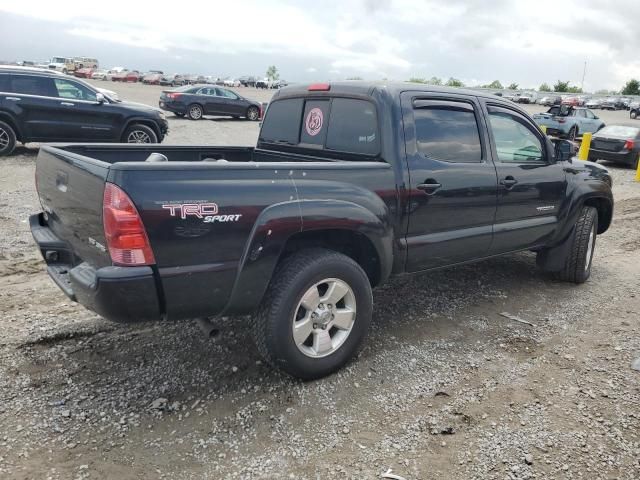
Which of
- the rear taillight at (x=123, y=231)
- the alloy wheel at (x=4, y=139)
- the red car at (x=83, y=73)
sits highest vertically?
the red car at (x=83, y=73)

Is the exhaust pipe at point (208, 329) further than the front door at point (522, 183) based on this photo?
No

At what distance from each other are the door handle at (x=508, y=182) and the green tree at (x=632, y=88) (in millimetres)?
86356

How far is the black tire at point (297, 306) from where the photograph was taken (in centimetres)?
315

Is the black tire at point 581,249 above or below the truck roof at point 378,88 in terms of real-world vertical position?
below

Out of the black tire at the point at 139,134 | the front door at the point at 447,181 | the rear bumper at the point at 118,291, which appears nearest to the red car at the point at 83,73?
the black tire at the point at 139,134

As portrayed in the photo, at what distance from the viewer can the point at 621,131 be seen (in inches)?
630

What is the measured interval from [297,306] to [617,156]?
1517 cm

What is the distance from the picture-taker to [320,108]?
13.9 ft

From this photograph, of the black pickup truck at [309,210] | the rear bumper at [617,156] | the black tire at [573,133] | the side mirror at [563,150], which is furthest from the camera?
the black tire at [573,133]

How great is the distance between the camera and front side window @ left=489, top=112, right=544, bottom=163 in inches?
178

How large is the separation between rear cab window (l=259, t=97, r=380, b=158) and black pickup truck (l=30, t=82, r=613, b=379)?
11mm

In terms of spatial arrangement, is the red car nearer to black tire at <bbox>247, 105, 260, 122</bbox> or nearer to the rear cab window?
black tire at <bbox>247, 105, 260, 122</bbox>

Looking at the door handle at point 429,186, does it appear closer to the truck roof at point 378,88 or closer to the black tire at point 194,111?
the truck roof at point 378,88

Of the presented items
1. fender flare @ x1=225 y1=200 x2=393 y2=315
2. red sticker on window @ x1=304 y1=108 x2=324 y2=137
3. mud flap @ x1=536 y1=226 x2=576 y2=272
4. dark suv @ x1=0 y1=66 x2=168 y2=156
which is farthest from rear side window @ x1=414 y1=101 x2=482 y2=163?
dark suv @ x1=0 y1=66 x2=168 y2=156
